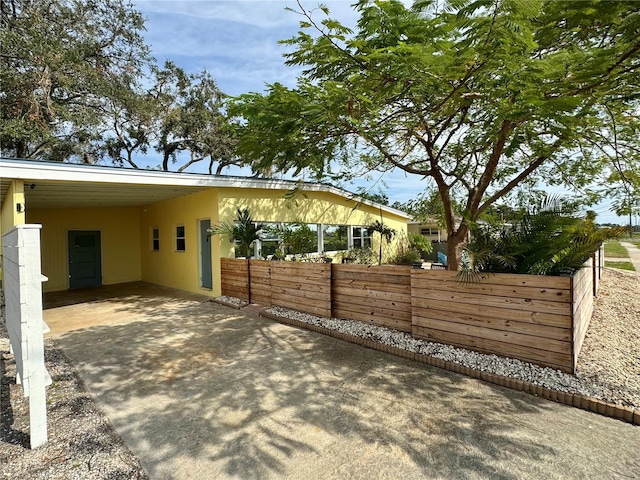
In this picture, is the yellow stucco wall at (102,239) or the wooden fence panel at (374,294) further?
the yellow stucco wall at (102,239)

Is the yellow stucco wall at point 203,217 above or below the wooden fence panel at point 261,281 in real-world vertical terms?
above

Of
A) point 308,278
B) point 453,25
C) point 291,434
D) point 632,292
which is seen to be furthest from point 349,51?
point 632,292

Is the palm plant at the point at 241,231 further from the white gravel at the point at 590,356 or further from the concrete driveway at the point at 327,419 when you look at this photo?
the concrete driveway at the point at 327,419

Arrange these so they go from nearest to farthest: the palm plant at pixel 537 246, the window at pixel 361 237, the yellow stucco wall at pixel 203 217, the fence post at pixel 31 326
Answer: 1. the fence post at pixel 31 326
2. the palm plant at pixel 537 246
3. the yellow stucco wall at pixel 203 217
4. the window at pixel 361 237

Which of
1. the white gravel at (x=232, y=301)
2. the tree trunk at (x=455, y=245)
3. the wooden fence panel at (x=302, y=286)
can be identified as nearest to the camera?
the wooden fence panel at (x=302, y=286)

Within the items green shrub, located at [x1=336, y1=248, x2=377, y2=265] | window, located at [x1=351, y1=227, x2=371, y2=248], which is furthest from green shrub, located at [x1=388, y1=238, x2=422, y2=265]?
green shrub, located at [x1=336, y1=248, x2=377, y2=265]

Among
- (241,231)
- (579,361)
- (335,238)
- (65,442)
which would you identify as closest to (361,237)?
(335,238)

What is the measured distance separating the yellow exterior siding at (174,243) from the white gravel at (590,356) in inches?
146

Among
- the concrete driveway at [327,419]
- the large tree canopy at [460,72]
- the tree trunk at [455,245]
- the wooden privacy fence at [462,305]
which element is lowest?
the concrete driveway at [327,419]

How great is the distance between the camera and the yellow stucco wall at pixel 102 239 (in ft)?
33.0

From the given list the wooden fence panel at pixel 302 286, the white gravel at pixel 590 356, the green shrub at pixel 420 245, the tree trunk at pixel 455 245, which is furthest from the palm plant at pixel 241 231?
the green shrub at pixel 420 245

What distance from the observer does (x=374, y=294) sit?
5125 millimetres

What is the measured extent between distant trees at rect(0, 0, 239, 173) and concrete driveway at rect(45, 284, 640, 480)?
3.91m

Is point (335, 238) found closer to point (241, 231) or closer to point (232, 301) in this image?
point (241, 231)
